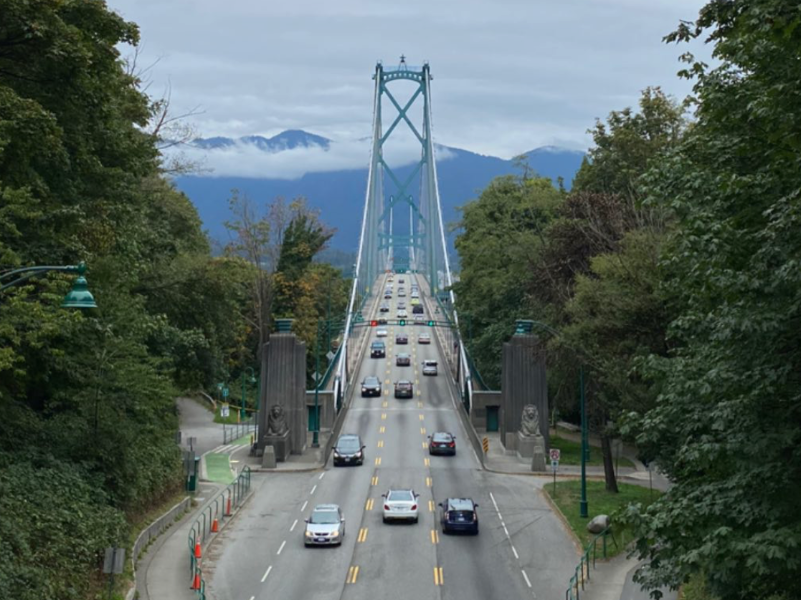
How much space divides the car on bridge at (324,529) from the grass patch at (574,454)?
64.4 feet

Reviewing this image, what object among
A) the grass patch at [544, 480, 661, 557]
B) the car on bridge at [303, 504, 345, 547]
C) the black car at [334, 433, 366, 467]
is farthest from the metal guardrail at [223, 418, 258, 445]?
the car on bridge at [303, 504, 345, 547]

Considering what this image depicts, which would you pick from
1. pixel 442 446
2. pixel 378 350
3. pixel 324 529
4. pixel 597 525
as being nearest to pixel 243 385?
pixel 378 350

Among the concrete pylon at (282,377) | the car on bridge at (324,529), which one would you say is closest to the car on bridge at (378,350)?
the concrete pylon at (282,377)

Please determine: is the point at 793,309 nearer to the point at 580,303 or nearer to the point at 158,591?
the point at 158,591

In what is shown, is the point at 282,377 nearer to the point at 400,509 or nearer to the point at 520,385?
the point at 520,385

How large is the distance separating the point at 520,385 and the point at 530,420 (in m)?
2.28

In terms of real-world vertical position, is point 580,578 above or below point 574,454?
above

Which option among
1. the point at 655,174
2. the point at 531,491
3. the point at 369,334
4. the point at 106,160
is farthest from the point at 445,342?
the point at 655,174

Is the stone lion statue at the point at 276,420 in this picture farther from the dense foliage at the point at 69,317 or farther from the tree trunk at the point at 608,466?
the tree trunk at the point at 608,466

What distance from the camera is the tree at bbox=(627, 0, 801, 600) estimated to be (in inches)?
514

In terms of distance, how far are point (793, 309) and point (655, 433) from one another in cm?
426

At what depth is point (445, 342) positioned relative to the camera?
3967 inches

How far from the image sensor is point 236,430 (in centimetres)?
6438

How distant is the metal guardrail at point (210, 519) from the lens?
25666 millimetres
